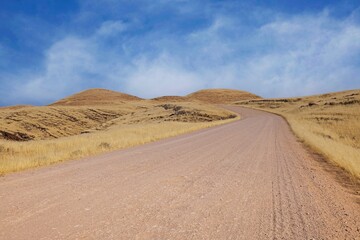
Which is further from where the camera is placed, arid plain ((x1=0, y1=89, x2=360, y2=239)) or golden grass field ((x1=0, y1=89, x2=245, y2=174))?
golden grass field ((x1=0, y1=89, x2=245, y2=174))

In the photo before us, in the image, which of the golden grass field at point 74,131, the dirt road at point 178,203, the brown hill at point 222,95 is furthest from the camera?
the brown hill at point 222,95

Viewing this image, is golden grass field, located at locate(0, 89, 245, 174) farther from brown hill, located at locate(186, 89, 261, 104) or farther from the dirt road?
brown hill, located at locate(186, 89, 261, 104)

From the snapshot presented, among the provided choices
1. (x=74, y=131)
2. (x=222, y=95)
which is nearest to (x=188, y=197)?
(x=74, y=131)

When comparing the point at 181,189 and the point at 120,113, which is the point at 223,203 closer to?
the point at 181,189

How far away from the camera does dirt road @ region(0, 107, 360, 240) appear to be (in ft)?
14.6

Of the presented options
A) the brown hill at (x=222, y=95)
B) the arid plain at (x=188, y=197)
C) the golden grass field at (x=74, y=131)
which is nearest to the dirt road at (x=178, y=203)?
the arid plain at (x=188, y=197)

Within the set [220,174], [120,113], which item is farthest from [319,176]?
[120,113]

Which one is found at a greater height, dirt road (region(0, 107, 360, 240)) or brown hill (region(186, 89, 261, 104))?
brown hill (region(186, 89, 261, 104))

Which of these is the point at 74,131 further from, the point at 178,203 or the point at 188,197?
the point at 178,203

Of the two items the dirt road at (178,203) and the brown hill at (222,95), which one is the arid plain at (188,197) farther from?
the brown hill at (222,95)

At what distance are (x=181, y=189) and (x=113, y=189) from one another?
4.63ft

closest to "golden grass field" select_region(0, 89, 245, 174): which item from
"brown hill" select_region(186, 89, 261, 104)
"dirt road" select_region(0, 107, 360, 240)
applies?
"dirt road" select_region(0, 107, 360, 240)

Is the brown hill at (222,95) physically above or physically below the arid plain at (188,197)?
above

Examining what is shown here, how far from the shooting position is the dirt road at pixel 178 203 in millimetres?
4457
